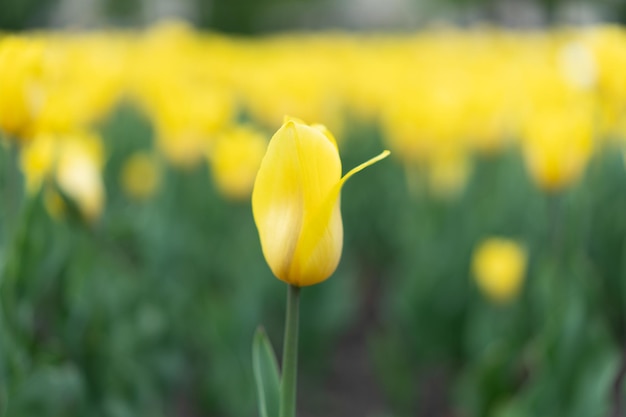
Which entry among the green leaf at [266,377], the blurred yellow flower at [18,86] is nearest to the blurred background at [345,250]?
the blurred yellow flower at [18,86]

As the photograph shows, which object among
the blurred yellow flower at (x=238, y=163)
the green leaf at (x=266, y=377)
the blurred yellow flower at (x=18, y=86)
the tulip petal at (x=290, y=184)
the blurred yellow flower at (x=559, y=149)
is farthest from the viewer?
the blurred yellow flower at (x=238, y=163)

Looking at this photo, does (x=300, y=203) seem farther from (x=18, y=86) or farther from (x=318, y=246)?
(x=18, y=86)

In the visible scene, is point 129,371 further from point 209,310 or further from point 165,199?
point 165,199

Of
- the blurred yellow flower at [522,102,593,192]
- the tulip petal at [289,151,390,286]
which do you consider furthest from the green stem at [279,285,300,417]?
the blurred yellow flower at [522,102,593,192]

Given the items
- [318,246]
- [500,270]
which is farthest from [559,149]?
[318,246]

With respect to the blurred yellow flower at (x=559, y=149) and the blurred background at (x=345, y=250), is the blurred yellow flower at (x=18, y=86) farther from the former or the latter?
the blurred yellow flower at (x=559, y=149)

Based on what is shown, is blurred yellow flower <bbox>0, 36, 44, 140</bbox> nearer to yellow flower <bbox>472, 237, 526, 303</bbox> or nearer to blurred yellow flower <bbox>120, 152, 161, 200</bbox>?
yellow flower <bbox>472, 237, 526, 303</bbox>
